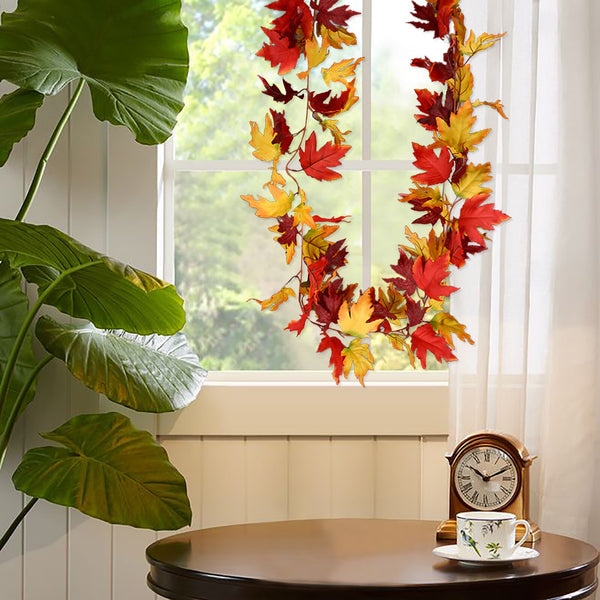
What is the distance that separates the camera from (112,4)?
5.53 ft

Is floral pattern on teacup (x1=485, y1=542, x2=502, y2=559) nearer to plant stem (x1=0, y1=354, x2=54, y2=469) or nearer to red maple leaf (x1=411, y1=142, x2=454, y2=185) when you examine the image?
red maple leaf (x1=411, y1=142, x2=454, y2=185)

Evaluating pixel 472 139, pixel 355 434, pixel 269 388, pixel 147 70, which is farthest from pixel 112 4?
pixel 355 434

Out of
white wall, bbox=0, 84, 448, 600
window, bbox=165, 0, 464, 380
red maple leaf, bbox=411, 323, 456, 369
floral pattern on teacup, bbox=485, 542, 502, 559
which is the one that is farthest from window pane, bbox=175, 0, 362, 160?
floral pattern on teacup, bbox=485, 542, 502, 559

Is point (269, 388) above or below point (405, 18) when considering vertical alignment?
below

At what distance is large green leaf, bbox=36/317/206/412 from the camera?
1.65 metres

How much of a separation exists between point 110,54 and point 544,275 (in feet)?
3.16

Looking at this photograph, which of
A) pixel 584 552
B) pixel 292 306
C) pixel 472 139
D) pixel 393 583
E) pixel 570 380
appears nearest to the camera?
pixel 393 583

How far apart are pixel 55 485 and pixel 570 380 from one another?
1.03m

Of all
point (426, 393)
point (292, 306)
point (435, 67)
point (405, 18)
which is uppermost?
point (405, 18)

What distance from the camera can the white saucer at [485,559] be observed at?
1.40m

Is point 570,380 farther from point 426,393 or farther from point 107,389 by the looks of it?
point 107,389

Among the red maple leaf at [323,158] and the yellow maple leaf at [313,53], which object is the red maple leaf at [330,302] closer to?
the red maple leaf at [323,158]

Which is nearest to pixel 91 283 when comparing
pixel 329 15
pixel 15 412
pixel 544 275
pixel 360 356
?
pixel 15 412

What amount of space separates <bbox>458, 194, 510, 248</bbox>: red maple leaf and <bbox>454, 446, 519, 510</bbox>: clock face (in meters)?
0.38
